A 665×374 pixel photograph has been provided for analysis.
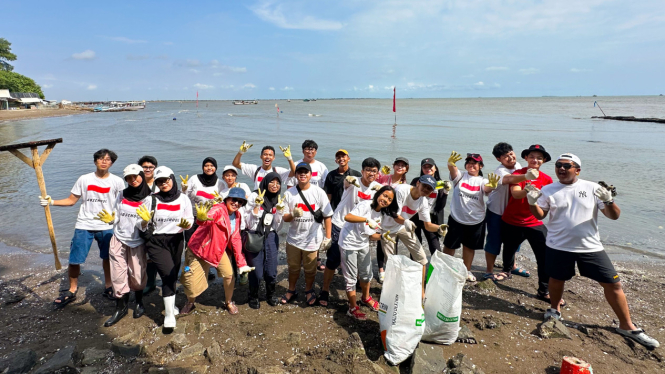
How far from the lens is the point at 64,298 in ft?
15.5

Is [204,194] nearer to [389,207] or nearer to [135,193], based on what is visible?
[135,193]

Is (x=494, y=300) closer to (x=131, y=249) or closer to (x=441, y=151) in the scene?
(x=131, y=249)

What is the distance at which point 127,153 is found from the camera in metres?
21.1

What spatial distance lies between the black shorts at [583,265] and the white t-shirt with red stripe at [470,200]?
1.07m

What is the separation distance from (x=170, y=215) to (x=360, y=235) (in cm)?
233

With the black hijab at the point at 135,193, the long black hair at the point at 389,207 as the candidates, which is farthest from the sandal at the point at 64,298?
the long black hair at the point at 389,207

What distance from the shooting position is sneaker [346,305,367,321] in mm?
4285

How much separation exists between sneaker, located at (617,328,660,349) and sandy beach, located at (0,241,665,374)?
0.06 meters

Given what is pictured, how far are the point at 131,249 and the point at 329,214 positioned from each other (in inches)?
98.2

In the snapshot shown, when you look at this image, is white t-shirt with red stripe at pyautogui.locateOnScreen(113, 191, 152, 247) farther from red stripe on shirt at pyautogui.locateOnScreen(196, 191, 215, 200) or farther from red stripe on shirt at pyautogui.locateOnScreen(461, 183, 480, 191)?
red stripe on shirt at pyautogui.locateOnScreen(461, 183, 480, 191)

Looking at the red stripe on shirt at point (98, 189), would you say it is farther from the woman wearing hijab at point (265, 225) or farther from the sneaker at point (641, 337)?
the sneaker at point (641, 337)

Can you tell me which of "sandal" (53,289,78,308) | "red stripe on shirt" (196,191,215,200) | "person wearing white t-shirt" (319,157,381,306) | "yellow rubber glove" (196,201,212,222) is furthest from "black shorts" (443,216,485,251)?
"sandal" (53,289,78,308)

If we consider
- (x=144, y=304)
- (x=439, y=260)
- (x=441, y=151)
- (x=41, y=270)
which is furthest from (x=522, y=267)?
(x=441, y=151)

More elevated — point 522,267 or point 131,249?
point 131,249
